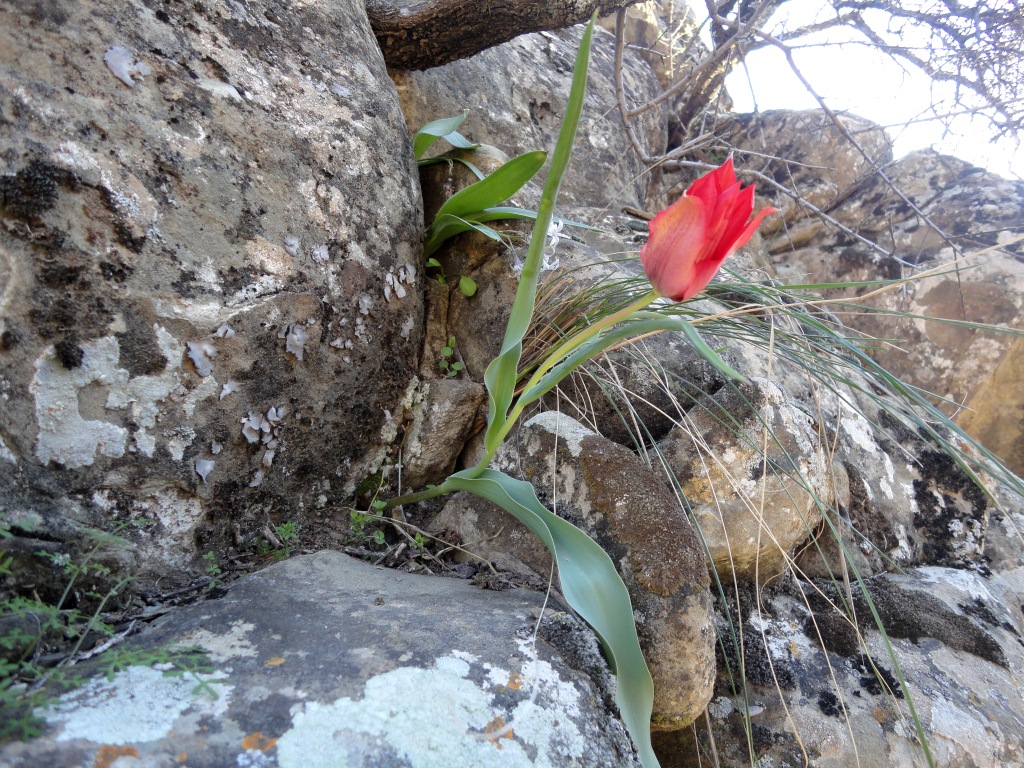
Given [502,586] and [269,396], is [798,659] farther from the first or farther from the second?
[269,396]

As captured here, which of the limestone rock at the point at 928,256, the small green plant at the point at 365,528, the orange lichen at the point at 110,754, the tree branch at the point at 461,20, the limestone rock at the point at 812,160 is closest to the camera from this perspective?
the orange lichen at the point at 110,754

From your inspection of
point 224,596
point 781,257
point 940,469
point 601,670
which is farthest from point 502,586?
point 781,257

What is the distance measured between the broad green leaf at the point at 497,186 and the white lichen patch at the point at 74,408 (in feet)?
2.55

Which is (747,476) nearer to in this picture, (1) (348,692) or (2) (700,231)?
(2) (700,231)

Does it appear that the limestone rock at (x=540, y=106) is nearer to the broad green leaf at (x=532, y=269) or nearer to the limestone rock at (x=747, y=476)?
the limestone rock at (x=747, y=476)

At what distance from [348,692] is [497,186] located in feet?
3.40

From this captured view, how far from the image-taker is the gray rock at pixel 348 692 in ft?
2.12

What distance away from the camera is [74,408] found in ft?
3.11

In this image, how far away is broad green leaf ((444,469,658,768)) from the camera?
0.84 m

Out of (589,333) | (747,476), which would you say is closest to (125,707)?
(589,333)

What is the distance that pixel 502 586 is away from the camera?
3.67ft

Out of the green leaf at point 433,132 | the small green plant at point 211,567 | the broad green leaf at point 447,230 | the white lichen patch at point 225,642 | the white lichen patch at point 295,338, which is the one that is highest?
the green leaf at point 433,132

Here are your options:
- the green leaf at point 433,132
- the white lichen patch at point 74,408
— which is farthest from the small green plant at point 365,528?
the green leaf at point 433,132

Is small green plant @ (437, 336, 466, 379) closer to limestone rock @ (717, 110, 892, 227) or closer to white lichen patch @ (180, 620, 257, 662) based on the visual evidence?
white lichen patch @ (180, 620, 257, 662)
